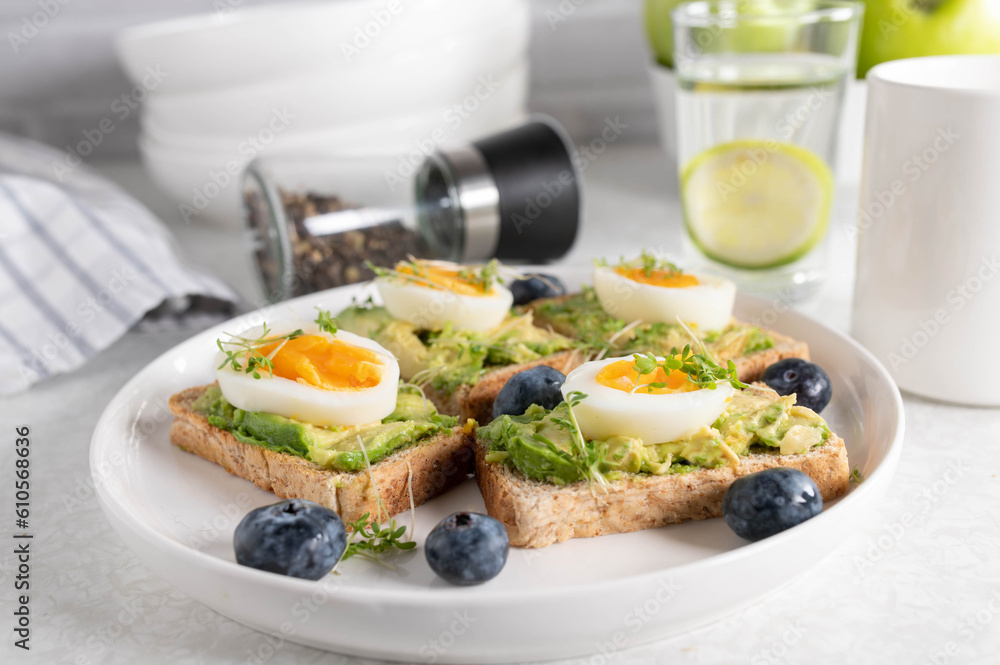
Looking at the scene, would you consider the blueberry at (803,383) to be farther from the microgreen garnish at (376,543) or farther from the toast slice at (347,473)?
the microgreen garnish at (376,543)

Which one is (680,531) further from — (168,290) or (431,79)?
(431,79)

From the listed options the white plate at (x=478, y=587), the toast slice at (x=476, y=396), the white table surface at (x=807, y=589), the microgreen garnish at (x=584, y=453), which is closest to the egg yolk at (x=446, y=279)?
the toast slice at (x=476, y=396)

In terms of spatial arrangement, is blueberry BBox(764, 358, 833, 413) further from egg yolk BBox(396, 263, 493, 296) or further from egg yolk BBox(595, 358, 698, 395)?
egg yolk BBox(396, 263, 493, 296)

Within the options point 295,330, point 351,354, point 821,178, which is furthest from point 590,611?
point 821,178

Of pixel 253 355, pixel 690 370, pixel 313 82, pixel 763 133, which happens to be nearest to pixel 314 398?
pixel 253 355

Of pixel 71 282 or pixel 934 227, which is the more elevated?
pixel 934 227

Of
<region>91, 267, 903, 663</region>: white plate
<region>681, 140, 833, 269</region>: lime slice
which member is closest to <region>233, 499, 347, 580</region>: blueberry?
<region>91, 267, 903, 663</region>: white plate

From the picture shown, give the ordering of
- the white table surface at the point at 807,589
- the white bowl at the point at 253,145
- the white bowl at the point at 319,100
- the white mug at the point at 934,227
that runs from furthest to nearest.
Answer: the white bowl at the point at 253,145 → the white bowl at the point at 319,100 → the white mug at the point at 934,227 → the white table surface at the point at 807,589

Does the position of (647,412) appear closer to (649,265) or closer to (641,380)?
(641,380)
